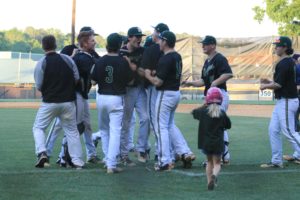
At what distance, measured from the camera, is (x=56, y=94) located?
383 inches

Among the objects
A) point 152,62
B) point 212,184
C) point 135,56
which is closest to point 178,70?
point 152,62

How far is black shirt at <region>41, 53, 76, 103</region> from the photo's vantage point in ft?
31.8

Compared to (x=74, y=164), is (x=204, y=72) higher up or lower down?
higher up

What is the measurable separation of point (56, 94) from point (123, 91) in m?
1.03

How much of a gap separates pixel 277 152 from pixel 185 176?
6.26ft

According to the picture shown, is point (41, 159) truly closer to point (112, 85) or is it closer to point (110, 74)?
point (112, 85)

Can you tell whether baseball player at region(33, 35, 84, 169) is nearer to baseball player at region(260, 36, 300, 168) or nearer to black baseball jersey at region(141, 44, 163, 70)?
black baseball jersey at region(141, 44, 163, 70)

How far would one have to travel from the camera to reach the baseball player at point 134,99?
10531 millimetres

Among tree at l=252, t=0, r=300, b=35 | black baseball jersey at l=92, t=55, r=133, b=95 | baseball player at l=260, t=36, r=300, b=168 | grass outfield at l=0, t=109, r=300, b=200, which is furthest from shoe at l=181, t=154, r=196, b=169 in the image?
tree at l=252, t=0, r=300, b=35

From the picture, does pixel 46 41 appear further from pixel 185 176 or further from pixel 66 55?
pixel 185 176

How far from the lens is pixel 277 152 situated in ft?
33.4

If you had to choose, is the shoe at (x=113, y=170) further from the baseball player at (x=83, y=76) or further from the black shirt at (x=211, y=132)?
the black shirt at (x=211, y=132)

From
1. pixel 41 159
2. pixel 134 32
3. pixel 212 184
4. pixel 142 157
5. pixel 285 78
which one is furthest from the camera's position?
pixel 142 157

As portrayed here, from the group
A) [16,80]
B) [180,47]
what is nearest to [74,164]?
[180,47]
